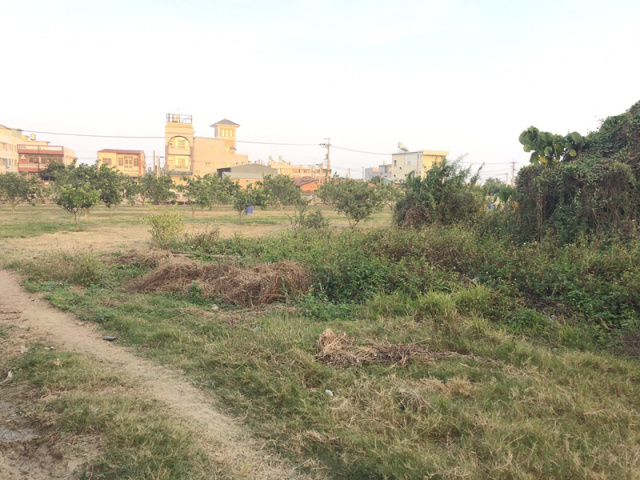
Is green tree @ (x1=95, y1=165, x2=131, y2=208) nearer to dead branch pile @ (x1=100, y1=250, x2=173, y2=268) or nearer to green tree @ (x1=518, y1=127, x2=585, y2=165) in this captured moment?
dead branch pile @ (x1=100, y1=250, x2=173, y2=268)

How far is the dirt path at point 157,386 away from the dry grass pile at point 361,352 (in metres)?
1.29

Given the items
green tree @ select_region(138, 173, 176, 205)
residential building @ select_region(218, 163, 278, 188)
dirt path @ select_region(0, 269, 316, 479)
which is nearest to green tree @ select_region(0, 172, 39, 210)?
green tree @ select_region(138, 173, 176, 205)

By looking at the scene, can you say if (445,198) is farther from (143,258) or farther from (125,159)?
(125,159)

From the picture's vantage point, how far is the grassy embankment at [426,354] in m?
3.17

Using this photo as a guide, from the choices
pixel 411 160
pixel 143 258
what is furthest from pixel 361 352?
pixel 411 160

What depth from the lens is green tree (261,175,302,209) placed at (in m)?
40.3

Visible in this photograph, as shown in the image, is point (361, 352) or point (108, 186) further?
point (108, 186)

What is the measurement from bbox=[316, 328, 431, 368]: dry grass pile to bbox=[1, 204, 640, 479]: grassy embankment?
0.02 metres

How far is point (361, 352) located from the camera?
4.83 metres

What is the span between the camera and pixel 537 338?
5.45 m

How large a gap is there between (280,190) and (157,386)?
37.0 meters

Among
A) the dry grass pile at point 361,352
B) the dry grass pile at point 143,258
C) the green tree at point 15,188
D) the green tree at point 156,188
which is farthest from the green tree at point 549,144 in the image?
the green tree at point 15,188

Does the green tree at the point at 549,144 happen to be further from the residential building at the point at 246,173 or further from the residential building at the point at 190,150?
the residential building at the point at 190,150

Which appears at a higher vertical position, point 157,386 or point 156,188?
point 156,188
